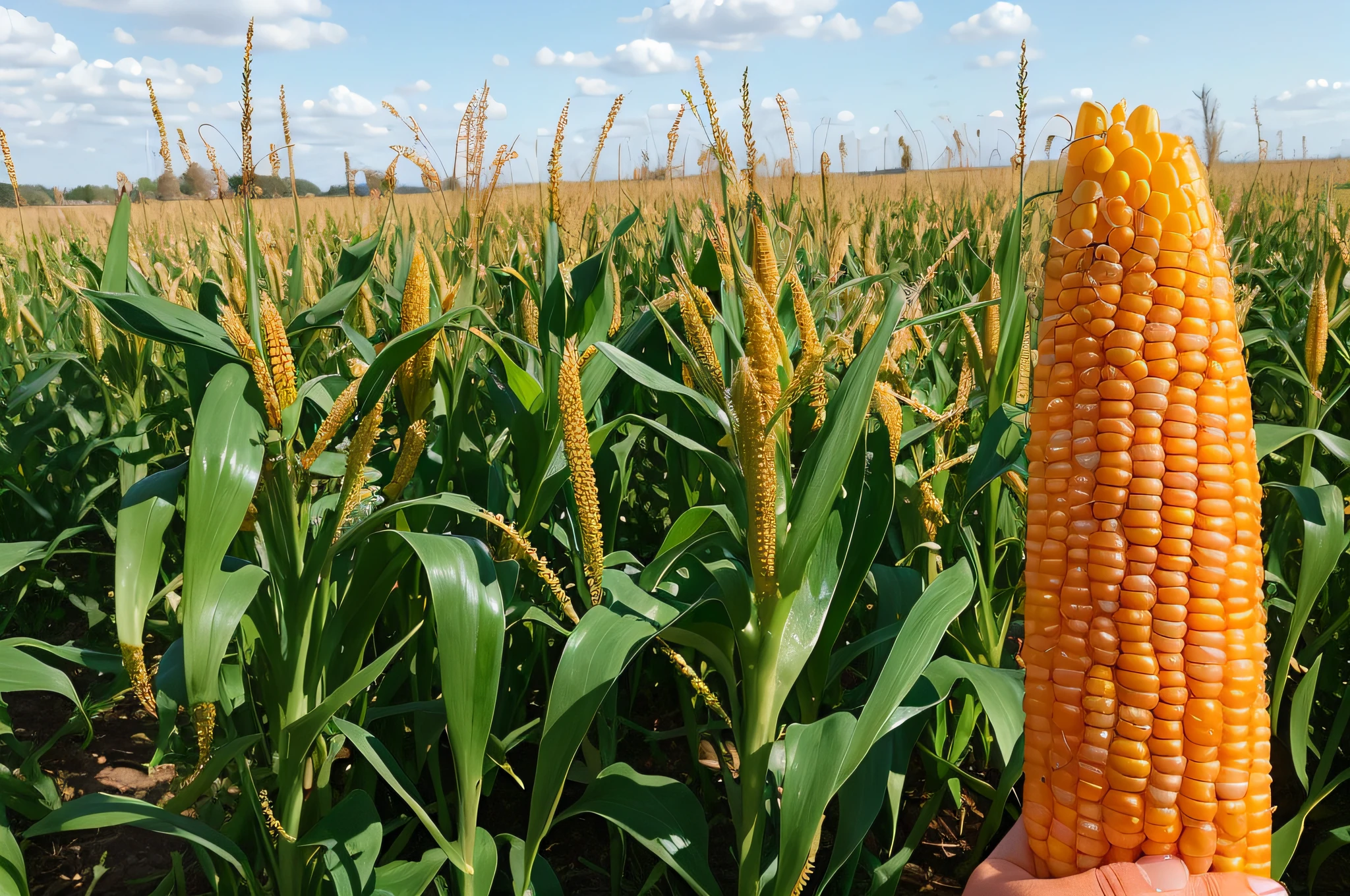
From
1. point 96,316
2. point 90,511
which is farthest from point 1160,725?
point 90,511

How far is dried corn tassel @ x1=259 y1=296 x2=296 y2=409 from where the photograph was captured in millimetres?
1139

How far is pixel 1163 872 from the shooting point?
81cm

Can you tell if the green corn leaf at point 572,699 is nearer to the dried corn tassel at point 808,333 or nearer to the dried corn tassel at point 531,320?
the dried corn tassel at point 808,333

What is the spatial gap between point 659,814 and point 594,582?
480 millimetres

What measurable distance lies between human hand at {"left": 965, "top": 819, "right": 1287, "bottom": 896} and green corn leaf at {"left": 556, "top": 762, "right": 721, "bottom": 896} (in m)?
0.58

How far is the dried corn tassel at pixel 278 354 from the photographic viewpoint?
1139 millimetres

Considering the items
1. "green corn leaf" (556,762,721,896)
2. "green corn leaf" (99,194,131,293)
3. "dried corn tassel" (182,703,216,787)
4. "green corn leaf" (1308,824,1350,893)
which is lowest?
"green corn leaf" (1308,824,1350,893)

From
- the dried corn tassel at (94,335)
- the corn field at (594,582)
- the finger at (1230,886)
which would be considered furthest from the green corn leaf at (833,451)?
the dried corn tassel at (94,335)

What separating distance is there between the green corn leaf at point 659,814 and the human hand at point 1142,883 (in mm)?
582

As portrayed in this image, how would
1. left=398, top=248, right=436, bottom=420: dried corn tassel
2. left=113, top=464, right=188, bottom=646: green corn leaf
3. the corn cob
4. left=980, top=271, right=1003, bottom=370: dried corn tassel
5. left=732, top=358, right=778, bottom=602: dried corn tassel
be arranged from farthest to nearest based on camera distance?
1. left=980, top=271, right=1003, bottom=370: dried corn tassel
2. left=398, top=248, right=436, bottom=420: dried corn tassel
3. left=113, top=464, right=188, bottom=646: green corn leaf
4. left=732, top=358, right=778, bottom=602: dried corn tassel
5. the corn cob

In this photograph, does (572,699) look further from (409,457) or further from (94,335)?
(94,335)

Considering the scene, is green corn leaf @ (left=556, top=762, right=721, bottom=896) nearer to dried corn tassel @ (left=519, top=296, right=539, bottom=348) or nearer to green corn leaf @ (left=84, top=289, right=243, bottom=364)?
green corn leaf @ (left=84, top=289, right=243, bottom=364)

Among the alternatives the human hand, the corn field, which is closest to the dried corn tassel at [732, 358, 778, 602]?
the corn field

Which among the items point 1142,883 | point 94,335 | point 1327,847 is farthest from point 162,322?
point 1327,847
